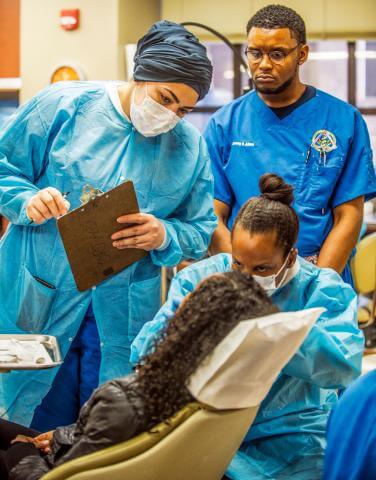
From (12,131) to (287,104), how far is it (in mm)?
904

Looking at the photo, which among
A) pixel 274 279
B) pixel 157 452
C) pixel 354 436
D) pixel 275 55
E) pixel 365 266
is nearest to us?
pixel 157 452

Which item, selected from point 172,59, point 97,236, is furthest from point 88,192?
point 172,59

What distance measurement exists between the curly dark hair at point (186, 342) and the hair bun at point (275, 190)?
0.57 metres

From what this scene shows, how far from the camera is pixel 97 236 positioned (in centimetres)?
201

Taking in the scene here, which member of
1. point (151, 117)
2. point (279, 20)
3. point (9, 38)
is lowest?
point (151, 117)

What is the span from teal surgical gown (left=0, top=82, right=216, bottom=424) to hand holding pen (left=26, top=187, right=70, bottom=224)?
17 cm

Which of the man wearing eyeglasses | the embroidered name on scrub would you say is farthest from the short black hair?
the embroidered name on scrub

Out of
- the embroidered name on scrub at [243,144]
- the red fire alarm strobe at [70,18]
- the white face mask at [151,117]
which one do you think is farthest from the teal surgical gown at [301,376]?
the red fire alarm strobe at [70,18]

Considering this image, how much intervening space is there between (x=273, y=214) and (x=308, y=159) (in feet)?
2.35

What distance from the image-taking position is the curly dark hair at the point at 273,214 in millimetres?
1822

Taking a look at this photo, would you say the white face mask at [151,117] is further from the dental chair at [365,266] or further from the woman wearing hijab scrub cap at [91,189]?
the dental chair at [365,266]

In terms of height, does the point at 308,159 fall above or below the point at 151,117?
below

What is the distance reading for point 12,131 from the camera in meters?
2.10

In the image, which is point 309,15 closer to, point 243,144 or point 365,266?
point 365,266
